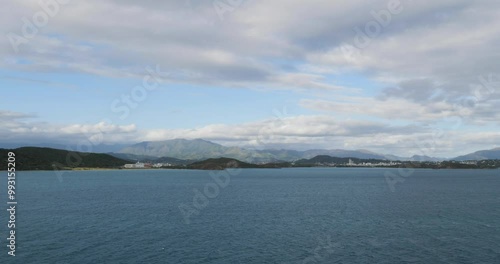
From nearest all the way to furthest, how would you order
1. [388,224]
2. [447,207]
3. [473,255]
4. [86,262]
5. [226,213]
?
[86,262] < [473,255] < [388,224] < [226,213] < [447,207]

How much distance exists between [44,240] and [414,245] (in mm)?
82695

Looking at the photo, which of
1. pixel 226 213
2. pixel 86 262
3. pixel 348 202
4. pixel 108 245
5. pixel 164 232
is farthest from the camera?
pixel 348 202

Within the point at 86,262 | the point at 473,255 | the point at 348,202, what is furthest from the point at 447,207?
the point at 86,262

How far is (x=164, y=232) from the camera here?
9656 centimetres

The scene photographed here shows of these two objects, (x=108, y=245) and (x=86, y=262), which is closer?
(x=86, y=262)

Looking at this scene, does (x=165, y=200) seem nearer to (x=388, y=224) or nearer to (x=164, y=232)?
(x=164, y=232)

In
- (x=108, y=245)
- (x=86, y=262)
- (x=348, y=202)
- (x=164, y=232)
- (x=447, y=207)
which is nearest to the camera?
(x=86, y=262)

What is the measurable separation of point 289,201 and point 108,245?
97895 millimetres

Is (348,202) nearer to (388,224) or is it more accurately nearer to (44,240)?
(388,224)

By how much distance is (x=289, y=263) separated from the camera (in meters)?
70.5

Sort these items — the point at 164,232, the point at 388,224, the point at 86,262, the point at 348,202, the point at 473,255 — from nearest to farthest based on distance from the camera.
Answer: the point at 86,262 → the point at 473,255 → the point at 164,232 → the point at 388,224 → the point at 348,202

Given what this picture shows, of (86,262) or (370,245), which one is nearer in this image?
(86,262)

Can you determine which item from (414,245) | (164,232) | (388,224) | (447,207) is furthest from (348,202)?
(164,232)

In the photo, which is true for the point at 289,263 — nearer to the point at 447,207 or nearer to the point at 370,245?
the point at 370,245
